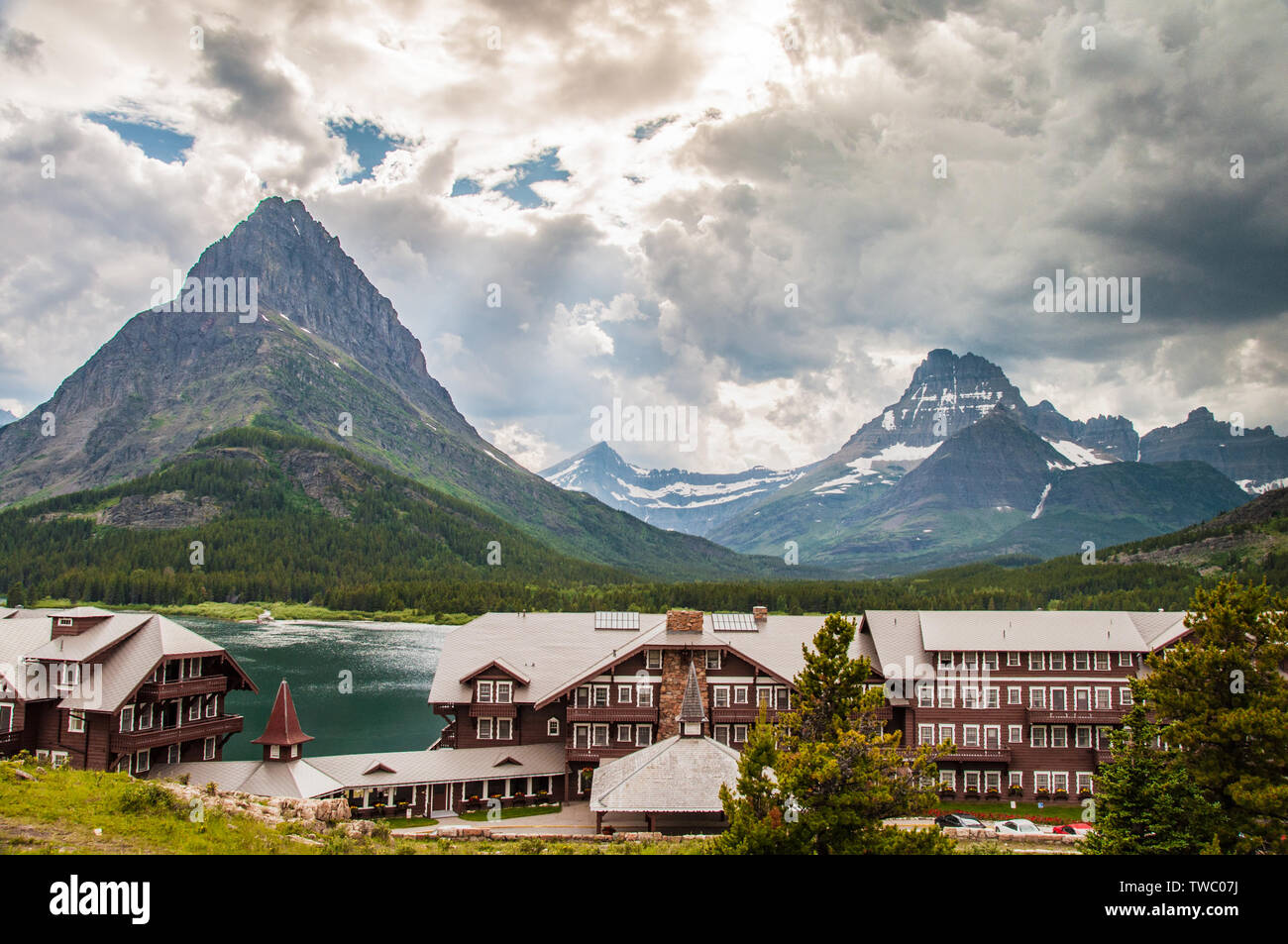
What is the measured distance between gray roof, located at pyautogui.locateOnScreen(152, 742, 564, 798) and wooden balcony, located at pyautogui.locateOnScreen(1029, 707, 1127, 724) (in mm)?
30560

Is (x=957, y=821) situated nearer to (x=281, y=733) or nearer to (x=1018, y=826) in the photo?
(x=1018, y=826)

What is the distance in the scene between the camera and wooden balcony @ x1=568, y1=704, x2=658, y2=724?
5591cm

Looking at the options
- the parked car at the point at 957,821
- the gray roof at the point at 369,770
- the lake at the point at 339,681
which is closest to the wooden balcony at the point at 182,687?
the gray roof at the point at 369,770

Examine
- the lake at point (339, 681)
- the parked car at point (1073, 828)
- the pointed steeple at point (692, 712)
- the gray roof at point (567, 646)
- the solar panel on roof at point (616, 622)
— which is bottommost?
the parked car at point (1073, 828)

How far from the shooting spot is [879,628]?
63.3 m

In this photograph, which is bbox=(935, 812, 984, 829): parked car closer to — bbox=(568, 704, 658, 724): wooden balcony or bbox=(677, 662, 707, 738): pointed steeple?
bbox=(677, 662, 707, 738): pointed steeple

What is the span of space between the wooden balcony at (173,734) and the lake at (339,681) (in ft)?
44.6

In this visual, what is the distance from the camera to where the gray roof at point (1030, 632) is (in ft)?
194

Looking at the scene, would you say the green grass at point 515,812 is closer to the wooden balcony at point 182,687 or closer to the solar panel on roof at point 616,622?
the solar panel on roof at point 616,622
